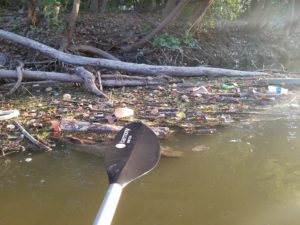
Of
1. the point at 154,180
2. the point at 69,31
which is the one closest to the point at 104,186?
the point at 154,180

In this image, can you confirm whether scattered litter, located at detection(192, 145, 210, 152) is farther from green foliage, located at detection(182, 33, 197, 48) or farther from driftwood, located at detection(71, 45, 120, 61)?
green foliage, located at detection(182, 33, 197, 48)

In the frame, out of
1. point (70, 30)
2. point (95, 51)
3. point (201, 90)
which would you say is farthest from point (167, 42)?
point (201, 90)

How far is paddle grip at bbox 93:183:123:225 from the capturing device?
181cm

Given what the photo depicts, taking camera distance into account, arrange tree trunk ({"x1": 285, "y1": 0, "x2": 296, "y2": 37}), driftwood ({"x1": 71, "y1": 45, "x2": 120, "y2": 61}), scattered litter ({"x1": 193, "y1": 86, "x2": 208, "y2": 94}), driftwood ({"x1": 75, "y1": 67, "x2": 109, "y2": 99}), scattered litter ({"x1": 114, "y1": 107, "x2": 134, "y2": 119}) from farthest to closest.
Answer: tree trunk ({"x1": 285, "y1": 0, "x2": 296, "y2": 37}), driftwood ({"x1": 71, "y1": 45, "x2": 120, "y2": 61}), scattered litter ({"x1": 193, "y1": 86, "x2": 208, "y2": 94}), driftwood ({"x1": 75, "y1": 67, "x2": 109, "y2": 99}), scattered litter ({"x1": 114, "y1": 107, "x2": 134, "y2": 119})

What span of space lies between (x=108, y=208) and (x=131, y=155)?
0.77 meters

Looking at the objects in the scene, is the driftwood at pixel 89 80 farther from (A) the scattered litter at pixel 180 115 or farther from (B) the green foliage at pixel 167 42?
(B) the green foliage at pixel 167 42

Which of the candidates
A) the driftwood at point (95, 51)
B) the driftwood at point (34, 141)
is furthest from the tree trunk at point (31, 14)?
the driftwood at point (34, 141)

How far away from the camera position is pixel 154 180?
3.03 meters

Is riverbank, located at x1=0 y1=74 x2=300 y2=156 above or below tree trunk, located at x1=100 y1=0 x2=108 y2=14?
below

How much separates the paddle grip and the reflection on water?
45 centimetres

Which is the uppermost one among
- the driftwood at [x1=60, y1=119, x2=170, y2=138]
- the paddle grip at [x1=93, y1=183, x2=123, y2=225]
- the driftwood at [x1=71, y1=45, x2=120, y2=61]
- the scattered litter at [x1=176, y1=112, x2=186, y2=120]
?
the driftwood at [x1=71, y1=45, x2=120, y2=61]

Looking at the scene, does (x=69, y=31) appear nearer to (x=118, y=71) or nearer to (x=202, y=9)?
(x=118, y=71)

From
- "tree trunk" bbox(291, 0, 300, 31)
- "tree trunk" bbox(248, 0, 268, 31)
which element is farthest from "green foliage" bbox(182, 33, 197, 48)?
"tree trunk" bbox(291, 0, 300, 31)

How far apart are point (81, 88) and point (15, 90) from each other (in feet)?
3.10
